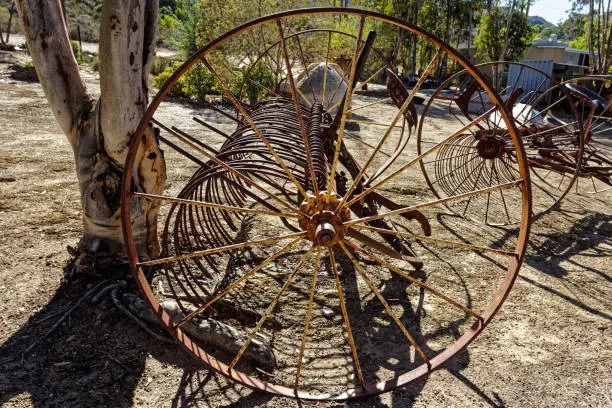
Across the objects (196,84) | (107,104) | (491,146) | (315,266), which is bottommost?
(315,266)

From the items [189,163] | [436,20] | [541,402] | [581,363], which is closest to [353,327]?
[541,402]

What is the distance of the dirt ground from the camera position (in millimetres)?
2113

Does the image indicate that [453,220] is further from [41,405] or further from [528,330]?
[41,405]

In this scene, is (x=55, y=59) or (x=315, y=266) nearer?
(x=315, y=266)

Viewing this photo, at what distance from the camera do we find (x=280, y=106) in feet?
12.2

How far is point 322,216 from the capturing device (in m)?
2.03

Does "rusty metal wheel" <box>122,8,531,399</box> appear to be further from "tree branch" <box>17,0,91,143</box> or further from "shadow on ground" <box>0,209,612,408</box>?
"tree branch" <box>17,0,91,143</box>

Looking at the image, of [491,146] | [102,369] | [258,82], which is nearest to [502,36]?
[258,82]

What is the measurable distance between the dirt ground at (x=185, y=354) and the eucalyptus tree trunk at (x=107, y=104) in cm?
47

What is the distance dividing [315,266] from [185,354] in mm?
896

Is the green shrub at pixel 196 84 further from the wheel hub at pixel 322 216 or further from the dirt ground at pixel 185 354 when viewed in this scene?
the wheel hub at pixel 322 216

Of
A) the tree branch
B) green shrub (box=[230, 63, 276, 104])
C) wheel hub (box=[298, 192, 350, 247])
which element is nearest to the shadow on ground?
wheel hub (box=[298, 192, 350, 247])

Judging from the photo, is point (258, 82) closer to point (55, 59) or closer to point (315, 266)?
point (55, 59)

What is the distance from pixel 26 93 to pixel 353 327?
8.90m
